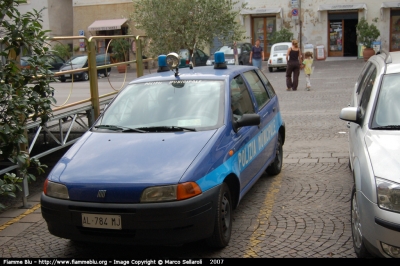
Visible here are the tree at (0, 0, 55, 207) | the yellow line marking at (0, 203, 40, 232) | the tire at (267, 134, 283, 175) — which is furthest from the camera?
the tire at (267, 134, 283, 175)

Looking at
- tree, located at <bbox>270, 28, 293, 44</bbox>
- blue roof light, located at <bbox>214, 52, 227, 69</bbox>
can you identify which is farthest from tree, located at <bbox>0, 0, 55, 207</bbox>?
tree, located at <bbox>270, 28, 293, 44</bbox>

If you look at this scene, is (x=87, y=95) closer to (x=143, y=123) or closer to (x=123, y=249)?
(x=143, y=123)

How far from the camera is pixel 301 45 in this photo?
3619 cm

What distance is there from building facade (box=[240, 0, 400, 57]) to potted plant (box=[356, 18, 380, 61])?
215 cm

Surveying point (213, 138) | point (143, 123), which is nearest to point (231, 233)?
point (213, 138)

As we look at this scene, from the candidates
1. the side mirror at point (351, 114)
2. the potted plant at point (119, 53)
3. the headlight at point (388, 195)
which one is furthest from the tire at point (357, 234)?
the potted plant at point (119, 53)

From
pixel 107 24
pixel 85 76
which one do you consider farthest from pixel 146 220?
pixel 107 24

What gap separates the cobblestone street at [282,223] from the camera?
5.11 metres

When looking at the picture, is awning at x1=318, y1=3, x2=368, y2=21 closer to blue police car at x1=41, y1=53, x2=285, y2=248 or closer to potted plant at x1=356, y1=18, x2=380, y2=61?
potted plant at x1=356, y1=18, x2=380, y2=61

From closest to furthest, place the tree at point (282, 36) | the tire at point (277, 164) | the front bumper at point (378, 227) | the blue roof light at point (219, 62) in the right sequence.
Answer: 1. the front bumper at point (378, 227)
2. the blue roof light at point (219, 62)
3. the tire at point (277, 164)
4. the tree at point (282, 36)

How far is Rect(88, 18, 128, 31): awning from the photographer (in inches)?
1478

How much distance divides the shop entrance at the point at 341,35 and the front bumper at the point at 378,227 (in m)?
33.4

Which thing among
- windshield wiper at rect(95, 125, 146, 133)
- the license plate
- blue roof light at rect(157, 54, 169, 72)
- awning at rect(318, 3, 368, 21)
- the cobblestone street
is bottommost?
the cobblestone street

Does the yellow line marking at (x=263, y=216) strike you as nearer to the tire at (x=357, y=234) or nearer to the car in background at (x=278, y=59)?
the tire at (x=357, y=234)
